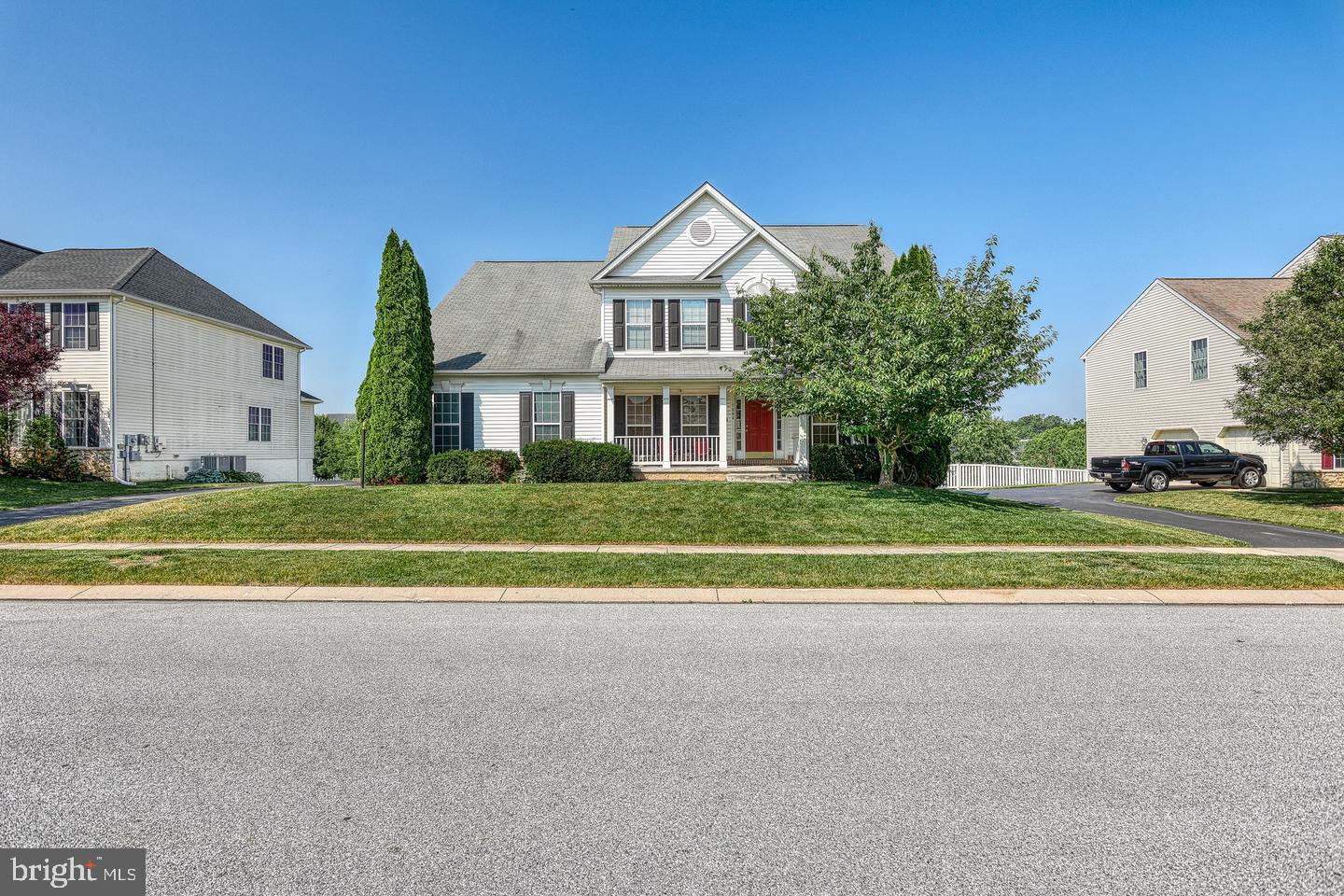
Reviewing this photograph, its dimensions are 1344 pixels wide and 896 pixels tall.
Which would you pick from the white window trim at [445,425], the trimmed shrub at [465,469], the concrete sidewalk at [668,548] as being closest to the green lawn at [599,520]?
the concrete sidewalk at [668,548]

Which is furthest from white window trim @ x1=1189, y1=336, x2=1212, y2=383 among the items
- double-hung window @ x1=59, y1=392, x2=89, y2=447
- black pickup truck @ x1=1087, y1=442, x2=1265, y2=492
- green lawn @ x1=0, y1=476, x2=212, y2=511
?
double-hung window @ x1=59, y1=392, x2=89, y2=447

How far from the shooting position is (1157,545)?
11.7m

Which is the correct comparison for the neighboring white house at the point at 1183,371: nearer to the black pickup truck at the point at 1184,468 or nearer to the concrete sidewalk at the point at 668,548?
the black pickup truck at the point at 1184,468

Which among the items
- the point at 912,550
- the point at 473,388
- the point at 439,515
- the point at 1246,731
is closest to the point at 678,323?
the point at 473,388

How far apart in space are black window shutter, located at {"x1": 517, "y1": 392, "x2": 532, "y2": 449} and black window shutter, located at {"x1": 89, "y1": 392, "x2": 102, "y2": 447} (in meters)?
14.3

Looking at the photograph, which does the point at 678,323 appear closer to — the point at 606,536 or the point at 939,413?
the point at 939,413

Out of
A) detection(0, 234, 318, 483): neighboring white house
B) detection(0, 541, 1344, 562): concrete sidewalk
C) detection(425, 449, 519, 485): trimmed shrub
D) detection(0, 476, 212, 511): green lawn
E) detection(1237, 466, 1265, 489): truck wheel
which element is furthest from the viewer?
detection(1237, 466, 1265, 489): truck wheel

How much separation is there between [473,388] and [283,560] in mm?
12415

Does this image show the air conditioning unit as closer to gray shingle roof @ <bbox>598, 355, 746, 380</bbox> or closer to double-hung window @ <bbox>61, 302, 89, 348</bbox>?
double-hung window @ <bbox>61, 302, 89, 348</bbox>

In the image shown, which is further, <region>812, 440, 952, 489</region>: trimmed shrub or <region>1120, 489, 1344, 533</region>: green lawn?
<region>812, 440, 952, 489</region>: trimmed shrub

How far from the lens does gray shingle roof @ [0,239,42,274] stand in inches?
1014

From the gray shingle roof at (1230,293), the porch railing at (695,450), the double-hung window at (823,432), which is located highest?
the gray shingle roof at (1230,293)

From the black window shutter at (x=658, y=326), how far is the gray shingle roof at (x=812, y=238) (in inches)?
132

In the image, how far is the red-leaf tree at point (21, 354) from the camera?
20.7 meters
